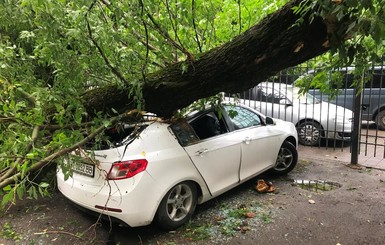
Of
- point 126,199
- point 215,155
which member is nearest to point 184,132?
point 215,155

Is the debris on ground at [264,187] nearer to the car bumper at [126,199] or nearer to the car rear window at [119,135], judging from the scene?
the car bumper at [126,199]

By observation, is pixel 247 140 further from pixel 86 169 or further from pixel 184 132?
pixel 86 169

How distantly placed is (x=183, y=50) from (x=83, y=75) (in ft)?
3.39

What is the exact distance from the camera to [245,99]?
846cm

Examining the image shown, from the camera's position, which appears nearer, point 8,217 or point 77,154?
point 77,154

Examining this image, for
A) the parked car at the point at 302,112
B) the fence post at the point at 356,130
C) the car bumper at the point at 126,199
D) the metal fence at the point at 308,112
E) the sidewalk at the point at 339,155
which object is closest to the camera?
the car bumper at the point at 126,199

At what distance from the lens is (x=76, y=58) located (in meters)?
2.98

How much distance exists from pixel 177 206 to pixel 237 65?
194 cm

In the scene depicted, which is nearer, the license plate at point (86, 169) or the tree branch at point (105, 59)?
the tree branch at point (105, 59)

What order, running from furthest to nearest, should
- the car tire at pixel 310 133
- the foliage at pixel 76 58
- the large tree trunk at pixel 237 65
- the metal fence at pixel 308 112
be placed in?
1. the car tire at pixel 310 133
2. the metal fence at pixel 308 112
3. the foliage at pixel 76 58
4. the large tree trunk at pixel 237 65

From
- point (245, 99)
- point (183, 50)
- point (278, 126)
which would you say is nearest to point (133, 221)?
point (183, 50)

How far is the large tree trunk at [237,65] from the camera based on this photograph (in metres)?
2.47

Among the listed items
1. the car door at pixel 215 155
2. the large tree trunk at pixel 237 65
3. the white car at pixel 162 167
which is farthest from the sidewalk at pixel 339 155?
the large tree trunk at pixel 237 65

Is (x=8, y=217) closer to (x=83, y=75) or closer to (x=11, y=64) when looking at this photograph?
A: (x=11, y=64)
